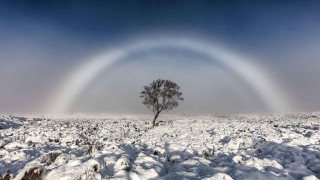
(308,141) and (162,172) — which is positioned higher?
(308,141)

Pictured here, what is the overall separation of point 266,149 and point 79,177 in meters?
9.60

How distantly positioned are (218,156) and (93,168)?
251 inches

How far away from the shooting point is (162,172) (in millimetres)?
9172

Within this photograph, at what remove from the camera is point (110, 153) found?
37.5 feet

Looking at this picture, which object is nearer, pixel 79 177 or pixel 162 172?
pixel 79 177

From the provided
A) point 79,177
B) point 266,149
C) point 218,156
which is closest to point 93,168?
point 79,177

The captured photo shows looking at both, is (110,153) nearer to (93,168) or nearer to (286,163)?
(93,168)

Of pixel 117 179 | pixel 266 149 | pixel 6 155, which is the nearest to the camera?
pixel 117 179

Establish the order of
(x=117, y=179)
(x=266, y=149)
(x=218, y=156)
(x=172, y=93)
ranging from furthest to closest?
1. (x=172, y=93)
2. (x=266, y=149)
3. (x=218, y=156)
4. (x=117, y=179)

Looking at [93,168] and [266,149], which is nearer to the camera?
[93,168]

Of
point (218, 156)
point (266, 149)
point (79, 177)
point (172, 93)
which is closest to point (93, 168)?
point (79, 177)

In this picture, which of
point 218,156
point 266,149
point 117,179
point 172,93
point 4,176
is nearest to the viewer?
point 117,179

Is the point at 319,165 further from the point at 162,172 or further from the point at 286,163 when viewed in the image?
the point at 162,172

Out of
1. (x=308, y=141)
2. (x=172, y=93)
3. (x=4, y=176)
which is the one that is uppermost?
(x=172, y=93)
